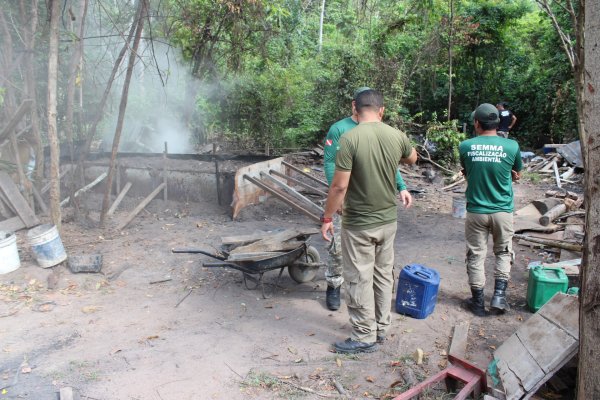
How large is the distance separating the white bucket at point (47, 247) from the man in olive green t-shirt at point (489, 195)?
491 cm

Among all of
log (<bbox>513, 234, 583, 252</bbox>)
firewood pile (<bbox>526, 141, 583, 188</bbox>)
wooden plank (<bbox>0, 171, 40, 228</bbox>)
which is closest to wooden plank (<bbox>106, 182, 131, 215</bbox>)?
wooden plank (<bbox>0, 171, 40, 228</bbox>)

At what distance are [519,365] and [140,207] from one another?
673 centimetres

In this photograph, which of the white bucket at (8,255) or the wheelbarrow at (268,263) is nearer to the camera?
the wheelbarrow at (268,263)

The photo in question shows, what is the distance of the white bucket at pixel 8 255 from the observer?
5.57 m

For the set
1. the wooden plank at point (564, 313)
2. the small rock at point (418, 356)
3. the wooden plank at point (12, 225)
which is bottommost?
the small rock at point (418, 356)

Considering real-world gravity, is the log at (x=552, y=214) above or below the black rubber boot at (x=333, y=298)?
above

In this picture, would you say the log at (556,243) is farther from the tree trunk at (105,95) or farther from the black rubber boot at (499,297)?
the tree trunk at (105,95)

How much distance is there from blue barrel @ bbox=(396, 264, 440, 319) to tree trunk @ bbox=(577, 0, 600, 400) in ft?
6.45

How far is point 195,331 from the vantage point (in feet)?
14.4

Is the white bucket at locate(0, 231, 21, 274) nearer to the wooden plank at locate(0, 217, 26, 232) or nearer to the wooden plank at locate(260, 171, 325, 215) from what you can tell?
the wooden plank at locate(0, 217, 26, 232)

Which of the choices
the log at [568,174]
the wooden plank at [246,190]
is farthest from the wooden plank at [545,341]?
the log at [568,174]

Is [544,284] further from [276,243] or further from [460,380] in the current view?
[276,243]

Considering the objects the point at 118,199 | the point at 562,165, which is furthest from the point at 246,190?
the point at 562,165

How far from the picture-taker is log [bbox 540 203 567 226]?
7.31m
